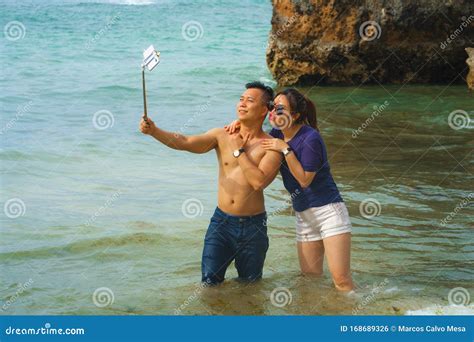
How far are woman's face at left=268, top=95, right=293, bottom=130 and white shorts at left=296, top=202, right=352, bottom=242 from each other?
2.10 feet

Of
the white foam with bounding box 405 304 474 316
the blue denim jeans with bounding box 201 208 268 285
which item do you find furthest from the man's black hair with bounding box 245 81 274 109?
the white foam with bounding box 405 304 474 316

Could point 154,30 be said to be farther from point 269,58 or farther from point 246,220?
point 246,220

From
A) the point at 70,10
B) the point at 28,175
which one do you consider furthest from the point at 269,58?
the point at 70,10

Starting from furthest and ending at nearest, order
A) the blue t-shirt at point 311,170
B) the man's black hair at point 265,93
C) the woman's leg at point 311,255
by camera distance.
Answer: the woman's leg at point 311,255 → the man's black hair at point 265,93 → the blue t-shirt at point 311,170

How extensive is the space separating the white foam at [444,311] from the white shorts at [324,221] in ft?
2.59

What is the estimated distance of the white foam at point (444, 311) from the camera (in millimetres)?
5809

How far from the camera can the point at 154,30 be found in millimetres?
29297

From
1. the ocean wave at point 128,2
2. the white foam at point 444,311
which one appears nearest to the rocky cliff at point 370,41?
the white foam at point 444,311

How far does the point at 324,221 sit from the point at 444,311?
3.58 feet

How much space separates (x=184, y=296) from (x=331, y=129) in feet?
22.3

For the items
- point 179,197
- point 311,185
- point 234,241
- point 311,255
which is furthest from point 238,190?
point 179,197

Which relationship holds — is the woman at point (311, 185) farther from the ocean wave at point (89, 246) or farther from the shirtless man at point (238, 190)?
the ocean wave at point (89, 246)

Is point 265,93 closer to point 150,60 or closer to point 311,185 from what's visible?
point 311,185

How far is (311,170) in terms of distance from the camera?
18.3ft
